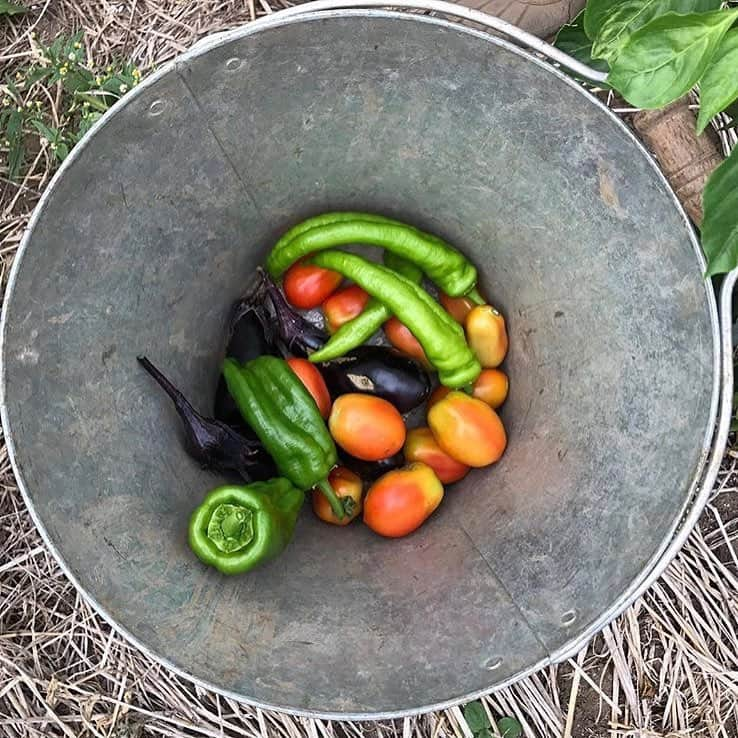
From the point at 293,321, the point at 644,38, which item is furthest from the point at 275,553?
the point at 644,38

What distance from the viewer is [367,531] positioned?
5.94 feet

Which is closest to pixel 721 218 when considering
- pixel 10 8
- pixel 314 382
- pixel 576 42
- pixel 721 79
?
pixel 721 79

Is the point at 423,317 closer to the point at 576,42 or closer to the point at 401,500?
the point at 401,500

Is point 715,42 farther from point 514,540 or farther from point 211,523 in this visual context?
point 211,523

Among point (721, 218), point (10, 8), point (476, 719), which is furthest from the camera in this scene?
point (10, 8)

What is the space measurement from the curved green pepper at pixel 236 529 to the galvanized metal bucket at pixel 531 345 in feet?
0.18

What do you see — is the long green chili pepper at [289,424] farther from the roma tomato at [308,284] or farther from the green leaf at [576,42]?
the green leaf at [576,42]

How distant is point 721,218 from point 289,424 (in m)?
0.90

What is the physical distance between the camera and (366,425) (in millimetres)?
1713

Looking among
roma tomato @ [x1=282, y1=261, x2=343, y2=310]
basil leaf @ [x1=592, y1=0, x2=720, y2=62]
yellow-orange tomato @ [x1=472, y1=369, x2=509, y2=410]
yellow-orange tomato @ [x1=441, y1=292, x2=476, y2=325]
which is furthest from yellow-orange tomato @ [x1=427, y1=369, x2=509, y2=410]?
basil leaf @ [x1=592, y1=0, x2=720, y2=62]

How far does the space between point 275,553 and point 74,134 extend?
1141 millimetres

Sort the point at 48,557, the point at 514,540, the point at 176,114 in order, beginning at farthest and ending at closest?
1. the point at 48,557
2. the point at 514,540
3. the point at 176,114

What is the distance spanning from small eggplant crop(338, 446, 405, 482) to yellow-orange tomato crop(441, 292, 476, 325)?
12.9 inches

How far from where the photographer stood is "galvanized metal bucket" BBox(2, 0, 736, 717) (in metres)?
1.49
